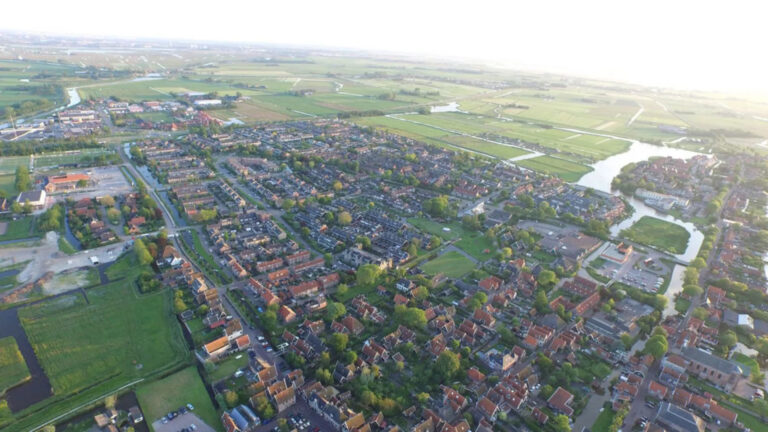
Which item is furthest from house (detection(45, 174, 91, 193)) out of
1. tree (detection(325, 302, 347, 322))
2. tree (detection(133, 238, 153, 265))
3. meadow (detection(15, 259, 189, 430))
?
tree (detection(325, 302, 347, 322))

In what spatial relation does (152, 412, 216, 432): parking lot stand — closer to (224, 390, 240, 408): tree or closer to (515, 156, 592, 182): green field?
(224, 390, 240, 408): tree

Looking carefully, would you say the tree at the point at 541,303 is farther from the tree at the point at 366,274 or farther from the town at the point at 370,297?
the tree at the point at 366,274

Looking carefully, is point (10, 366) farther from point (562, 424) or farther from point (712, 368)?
point (712, 368)

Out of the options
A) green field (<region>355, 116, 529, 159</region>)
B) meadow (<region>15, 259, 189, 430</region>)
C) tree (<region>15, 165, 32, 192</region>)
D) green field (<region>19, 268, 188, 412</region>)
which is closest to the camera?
meadow (<region>15, 259, 189, 430</region>)

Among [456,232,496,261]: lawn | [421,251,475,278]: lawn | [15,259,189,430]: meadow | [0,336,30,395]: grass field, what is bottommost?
[0,336,30,395]: grass field

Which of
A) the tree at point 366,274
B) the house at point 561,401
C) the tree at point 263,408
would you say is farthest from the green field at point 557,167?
the tree at point 263,408

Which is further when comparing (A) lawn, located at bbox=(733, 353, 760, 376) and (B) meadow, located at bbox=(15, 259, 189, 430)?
(A) lawn, located at bbox=(733, 353, 760, 376)

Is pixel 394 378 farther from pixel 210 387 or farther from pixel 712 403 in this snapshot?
pixel 712 403
